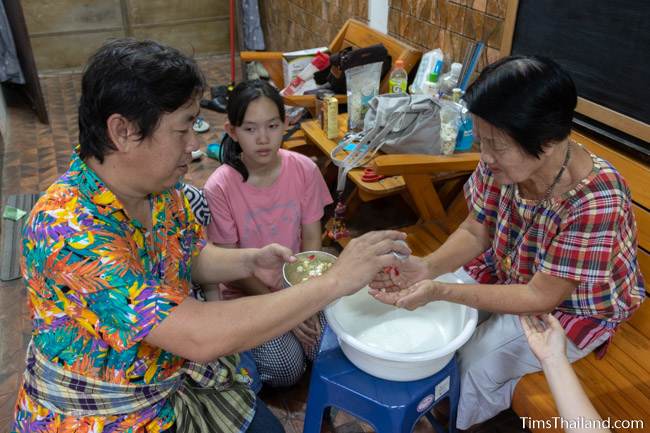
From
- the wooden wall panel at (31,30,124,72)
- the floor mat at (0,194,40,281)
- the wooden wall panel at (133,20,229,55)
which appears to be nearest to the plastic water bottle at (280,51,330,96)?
the floor mat at (0,194,40,281)

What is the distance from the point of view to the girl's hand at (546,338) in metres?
1.34

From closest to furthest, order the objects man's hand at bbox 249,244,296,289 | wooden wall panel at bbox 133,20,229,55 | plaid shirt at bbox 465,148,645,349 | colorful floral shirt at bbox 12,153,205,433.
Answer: colorful floral shirt at bbox 12,153,205,433, plaid shirt at bbox 465,148,645,349, man's hand at bbox 249,244,296,289, wooden wall panel at bbox 133,20,229,55

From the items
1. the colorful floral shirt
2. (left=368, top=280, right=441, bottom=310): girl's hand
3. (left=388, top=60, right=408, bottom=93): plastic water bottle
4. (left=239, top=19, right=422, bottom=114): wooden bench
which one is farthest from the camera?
(left=239, top=19, right=422, bottom=114): wooden bench

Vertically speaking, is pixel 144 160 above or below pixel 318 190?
above

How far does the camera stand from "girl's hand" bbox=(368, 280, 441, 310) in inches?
61.3

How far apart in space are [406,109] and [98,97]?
1635 mm

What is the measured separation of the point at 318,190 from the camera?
2432 mm

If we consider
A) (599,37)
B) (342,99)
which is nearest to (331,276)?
(599,37)

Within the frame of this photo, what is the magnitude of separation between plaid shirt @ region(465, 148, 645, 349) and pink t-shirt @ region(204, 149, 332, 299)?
801 mm

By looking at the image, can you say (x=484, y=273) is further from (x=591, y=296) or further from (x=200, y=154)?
(x=200, y=154)

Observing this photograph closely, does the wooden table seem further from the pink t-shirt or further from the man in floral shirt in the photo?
the man in floral shirt

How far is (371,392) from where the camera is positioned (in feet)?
5.11

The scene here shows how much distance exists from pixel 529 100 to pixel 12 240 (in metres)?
3.42

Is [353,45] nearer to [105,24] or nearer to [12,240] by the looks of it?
[12,240]
